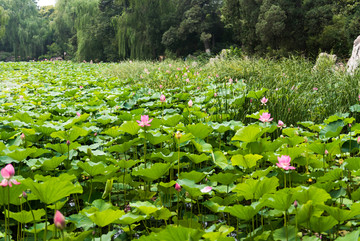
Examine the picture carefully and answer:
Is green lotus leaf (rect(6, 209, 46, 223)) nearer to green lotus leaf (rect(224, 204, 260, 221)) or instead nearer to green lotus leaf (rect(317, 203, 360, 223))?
green lotus leaf (rect(224, 204, 260, 221))

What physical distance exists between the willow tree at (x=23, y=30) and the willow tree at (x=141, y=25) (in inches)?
513

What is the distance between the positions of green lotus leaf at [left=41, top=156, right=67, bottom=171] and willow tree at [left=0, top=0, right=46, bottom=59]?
27.2 meters

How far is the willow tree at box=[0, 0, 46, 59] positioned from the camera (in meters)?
25.1

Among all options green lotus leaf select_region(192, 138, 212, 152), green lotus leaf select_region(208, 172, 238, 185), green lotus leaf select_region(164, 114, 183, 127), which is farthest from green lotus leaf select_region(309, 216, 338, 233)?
green lotus leaf select_region(164, 114, 183, 127)

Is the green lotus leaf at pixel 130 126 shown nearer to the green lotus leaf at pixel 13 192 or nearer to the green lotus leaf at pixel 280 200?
the green lotus leaf at pixel 13 192

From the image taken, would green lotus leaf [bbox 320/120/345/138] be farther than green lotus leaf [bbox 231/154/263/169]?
Yes

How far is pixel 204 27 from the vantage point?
15719mm

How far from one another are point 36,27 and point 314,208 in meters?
30.1

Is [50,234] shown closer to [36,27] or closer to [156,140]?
[156,140]

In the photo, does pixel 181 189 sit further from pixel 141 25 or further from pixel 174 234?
pixel 141 25

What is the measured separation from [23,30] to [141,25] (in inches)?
572

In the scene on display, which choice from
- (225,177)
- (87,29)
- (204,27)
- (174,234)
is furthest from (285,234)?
(87,29)

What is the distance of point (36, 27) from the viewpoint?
2653cm

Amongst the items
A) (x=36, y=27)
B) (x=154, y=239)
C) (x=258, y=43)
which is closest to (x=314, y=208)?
(x=154, y=239)
